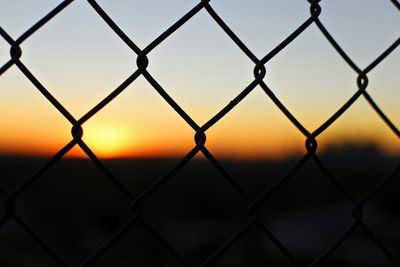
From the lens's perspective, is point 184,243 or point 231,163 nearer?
point 184,243

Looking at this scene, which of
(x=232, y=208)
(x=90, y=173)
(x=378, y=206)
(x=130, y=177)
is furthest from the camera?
(x=90, y=173)

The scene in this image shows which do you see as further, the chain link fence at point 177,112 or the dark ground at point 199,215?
the dark ground at point 199,215

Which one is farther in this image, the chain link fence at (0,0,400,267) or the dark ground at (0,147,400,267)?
the dark ground at (0,147,400,267)

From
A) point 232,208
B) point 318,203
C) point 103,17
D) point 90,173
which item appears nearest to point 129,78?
point 103,17

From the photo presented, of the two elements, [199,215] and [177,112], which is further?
[199,215]

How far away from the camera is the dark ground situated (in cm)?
371

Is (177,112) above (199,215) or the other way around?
the other way around

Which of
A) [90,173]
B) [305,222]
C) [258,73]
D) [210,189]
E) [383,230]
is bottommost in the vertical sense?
[383,230]

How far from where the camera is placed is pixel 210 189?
7.92m

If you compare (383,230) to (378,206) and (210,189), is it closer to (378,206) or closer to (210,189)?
(378,206)

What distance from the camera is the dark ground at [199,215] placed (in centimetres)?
371

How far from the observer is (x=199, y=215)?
6.45 m

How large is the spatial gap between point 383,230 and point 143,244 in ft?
5.98

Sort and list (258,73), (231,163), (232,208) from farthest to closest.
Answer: (231,163)
(232,208)
(258,73)
